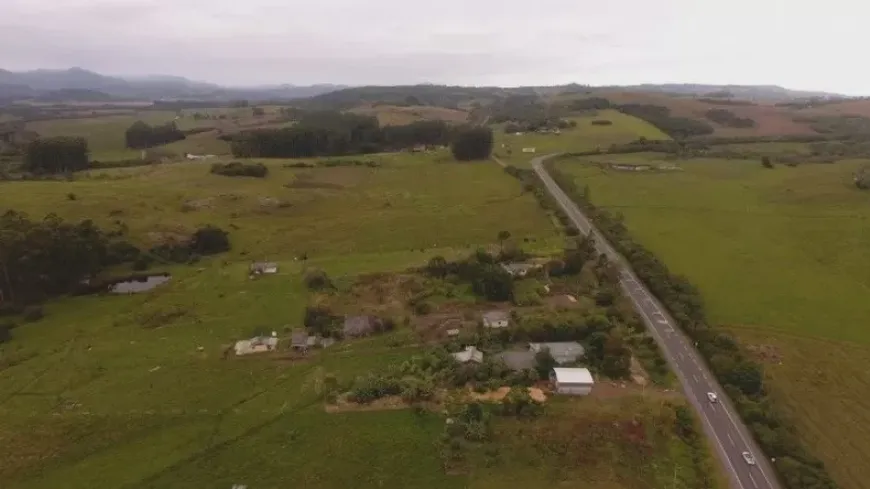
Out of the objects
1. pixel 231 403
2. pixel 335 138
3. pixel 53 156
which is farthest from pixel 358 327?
pixel 335 138

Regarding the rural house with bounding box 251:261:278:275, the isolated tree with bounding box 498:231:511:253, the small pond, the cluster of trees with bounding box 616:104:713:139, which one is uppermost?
the cluster of trees with bounding box 616:104:713:139

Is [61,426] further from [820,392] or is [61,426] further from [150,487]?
[820,392]

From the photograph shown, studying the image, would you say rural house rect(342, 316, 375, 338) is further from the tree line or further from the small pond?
the tree line

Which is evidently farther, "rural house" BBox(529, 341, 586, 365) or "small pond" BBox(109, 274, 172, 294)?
"small pond" BBox(109, 274, 172, 294)

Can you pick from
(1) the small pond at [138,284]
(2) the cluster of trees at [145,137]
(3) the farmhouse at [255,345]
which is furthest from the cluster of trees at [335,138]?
(3) the farmhouse at [255,345]

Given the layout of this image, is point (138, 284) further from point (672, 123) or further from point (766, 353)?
point (672, 123)

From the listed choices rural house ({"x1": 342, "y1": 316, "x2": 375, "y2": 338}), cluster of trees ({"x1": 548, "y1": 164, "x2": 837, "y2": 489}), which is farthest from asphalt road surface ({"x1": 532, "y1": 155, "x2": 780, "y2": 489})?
rural house ({"x1": 342, "y1": 316, "x2": 375, "y2": 338})

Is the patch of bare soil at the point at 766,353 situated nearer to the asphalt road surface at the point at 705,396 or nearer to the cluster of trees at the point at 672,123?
the asphalt road surface at the point at 705,396
